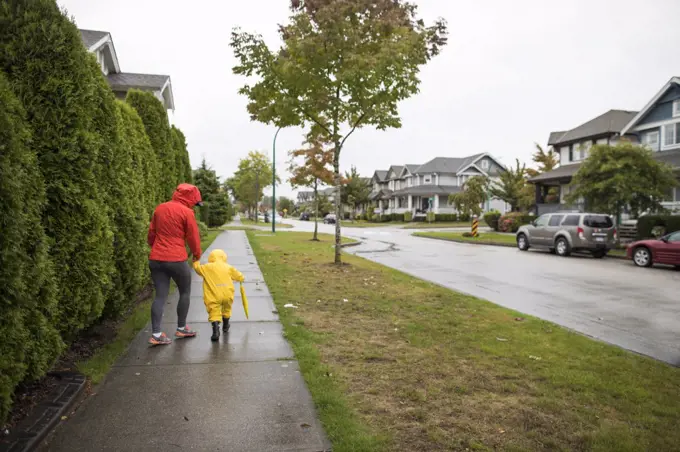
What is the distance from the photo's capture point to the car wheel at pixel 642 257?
1523 cm

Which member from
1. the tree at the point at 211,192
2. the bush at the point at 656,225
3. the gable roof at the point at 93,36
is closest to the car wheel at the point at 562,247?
the bush at the point at 656,225

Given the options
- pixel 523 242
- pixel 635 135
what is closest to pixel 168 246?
pixel 523 242

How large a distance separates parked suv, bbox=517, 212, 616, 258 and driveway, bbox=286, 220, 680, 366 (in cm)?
85

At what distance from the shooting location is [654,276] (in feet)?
42.5

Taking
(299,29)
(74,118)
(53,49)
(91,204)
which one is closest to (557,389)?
(91,204)

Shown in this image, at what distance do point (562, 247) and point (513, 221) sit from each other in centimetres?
1747

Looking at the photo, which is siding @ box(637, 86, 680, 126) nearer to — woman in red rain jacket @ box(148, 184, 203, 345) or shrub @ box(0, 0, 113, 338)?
woman in red rain jacket @ box(148, 184, 203, 345)

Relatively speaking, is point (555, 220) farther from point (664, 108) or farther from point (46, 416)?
point (46, 416)

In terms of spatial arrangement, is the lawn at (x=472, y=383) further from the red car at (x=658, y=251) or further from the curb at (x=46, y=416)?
the red car at (x=658, y=251)

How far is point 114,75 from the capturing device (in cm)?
2933

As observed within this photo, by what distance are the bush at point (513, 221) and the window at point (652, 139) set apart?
340 inches

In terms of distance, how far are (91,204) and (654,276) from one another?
45.3 ft

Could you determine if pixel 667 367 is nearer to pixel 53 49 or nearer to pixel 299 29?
pixel 53 49

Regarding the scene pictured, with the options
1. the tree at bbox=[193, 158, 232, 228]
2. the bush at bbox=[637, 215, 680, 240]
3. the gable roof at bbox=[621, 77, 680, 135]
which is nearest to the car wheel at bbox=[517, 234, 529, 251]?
the bush at bbox=[637, 215, 680, 240]
